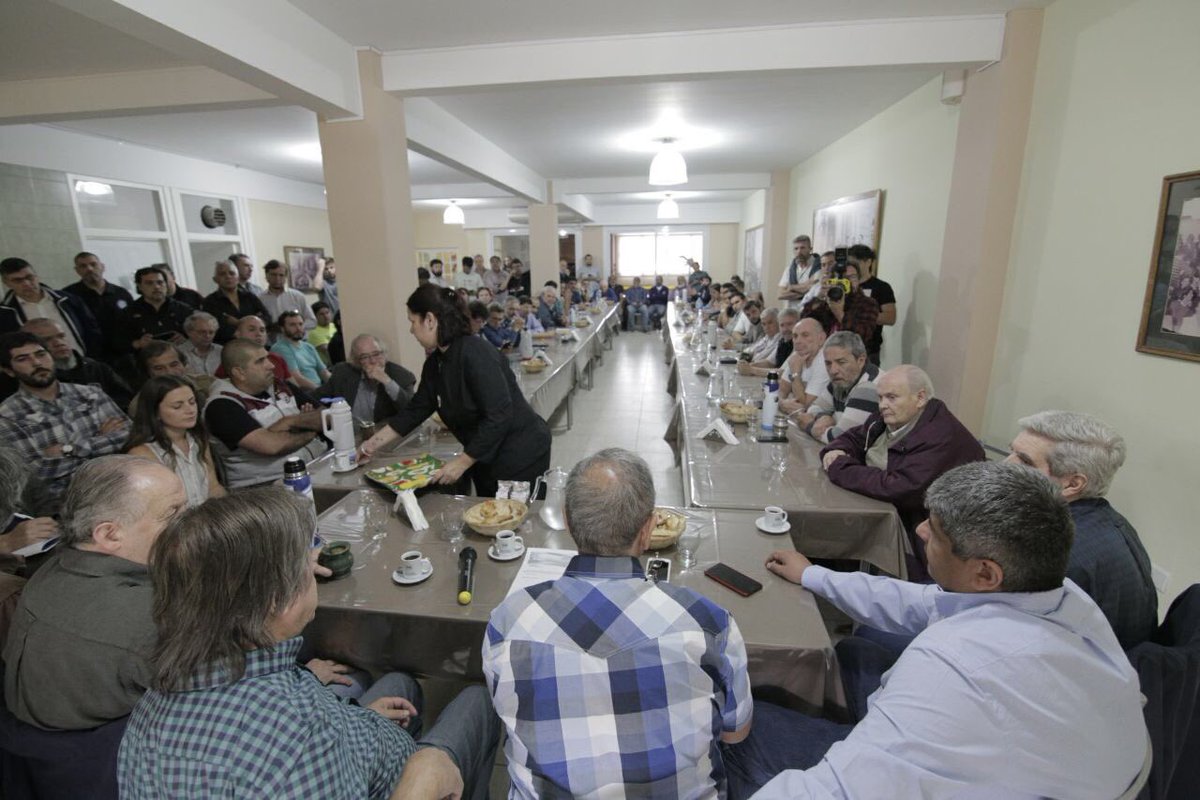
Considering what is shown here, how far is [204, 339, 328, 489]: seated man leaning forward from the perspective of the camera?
7.89 ft

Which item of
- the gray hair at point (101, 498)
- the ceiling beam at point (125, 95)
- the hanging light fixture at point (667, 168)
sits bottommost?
the gray hair at point (101, 498)

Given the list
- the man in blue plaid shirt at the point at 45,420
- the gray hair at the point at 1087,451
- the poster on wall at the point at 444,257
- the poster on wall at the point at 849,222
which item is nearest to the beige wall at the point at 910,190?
the poster on wall at the point at 849,222

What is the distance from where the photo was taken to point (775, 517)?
1850 mm

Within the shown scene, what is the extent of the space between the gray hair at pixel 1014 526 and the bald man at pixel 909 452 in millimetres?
985

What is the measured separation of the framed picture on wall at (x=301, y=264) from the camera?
8.89 m

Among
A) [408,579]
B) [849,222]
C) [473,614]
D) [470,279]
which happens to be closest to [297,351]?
[408,579]

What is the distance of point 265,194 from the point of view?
8.33 metres

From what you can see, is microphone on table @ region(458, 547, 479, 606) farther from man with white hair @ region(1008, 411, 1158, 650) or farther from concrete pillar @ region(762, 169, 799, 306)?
concrete pillar @ region(762, 169, 799, 306)

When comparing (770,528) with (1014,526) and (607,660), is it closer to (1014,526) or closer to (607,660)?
(1014,526)

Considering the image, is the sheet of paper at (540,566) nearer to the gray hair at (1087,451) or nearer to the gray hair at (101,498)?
the gray hair at (101,498)

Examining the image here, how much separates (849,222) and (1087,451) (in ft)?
15.7

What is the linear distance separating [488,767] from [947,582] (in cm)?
117

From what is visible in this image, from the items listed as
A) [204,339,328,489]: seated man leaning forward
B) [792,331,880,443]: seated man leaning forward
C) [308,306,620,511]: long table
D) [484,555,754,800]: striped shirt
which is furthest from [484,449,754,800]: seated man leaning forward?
[204,339,328,489]: seated man leaning forward

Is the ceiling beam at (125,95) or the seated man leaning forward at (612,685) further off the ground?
the ceiling beam at (125,95)
